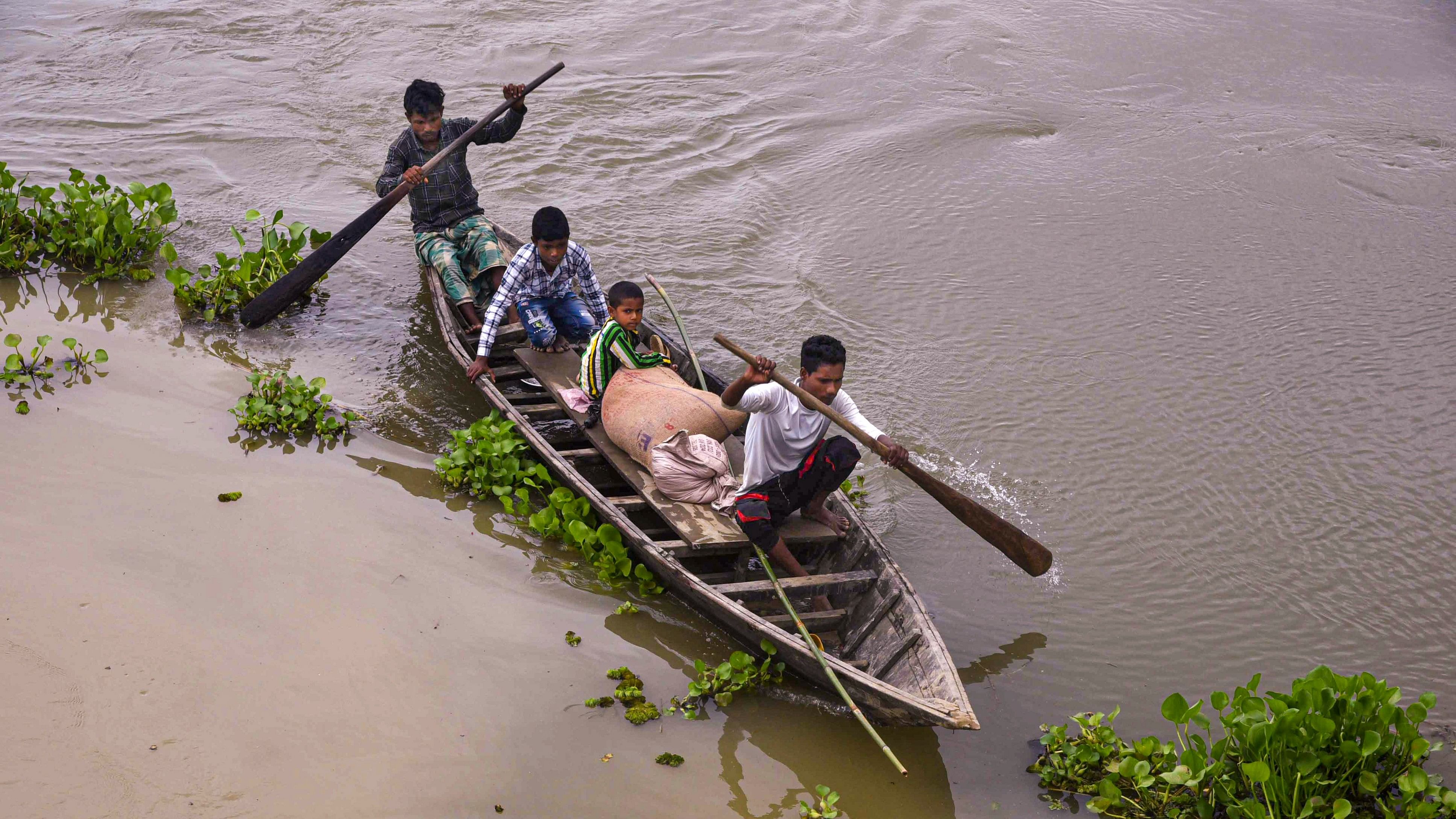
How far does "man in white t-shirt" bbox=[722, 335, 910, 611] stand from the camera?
4285 millimetres

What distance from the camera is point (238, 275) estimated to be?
6695 millimetres

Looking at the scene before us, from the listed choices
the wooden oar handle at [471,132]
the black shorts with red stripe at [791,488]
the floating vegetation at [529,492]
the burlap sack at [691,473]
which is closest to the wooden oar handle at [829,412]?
the black shorts with red stripe at [791,488]

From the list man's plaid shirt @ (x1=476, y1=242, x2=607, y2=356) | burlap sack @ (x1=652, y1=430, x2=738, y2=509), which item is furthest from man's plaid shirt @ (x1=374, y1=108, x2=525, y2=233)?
burlap sack @ (x1=652, y1=430, x2=738, y2=509)

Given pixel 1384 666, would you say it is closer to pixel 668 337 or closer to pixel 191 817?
pixel 668 337

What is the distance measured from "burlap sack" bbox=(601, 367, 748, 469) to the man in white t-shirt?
361 millimetres

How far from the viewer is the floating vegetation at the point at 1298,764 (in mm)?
3408

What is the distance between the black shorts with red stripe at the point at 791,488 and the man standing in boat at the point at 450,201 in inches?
98.8

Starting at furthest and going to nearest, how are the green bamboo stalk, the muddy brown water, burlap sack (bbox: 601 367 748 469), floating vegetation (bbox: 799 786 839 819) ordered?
burlap sack (bbox: 601 367 748 469), the muddy brown water, floating vegetation (bbox: 799 786 839 819), the green bamboo stalk

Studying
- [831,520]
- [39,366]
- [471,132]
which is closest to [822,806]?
[831,520]

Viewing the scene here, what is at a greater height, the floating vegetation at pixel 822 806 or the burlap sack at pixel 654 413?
the burlap sack at pixel 654 413

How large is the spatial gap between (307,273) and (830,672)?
4324 millimetres

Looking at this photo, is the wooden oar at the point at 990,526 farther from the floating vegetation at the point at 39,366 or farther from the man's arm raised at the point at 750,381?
the floating vegetation at the point at 39,366

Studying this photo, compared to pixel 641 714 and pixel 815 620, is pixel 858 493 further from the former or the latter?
pixel 641 714

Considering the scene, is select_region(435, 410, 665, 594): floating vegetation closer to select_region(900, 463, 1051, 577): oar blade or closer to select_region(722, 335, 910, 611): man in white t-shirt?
select_region(722, 335, 910, 611): man in white t-shirt
